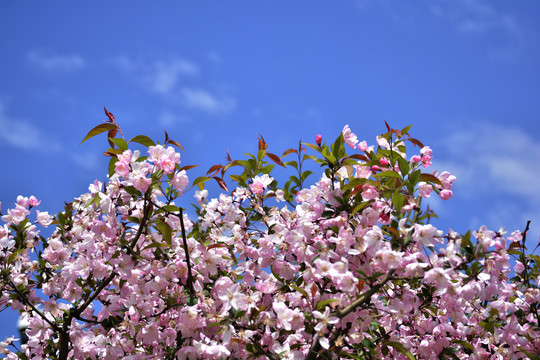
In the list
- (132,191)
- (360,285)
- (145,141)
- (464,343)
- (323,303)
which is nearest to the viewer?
(323,303)

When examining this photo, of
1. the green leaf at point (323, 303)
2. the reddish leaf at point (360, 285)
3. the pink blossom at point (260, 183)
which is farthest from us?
the pink blossom at point (260, 183)

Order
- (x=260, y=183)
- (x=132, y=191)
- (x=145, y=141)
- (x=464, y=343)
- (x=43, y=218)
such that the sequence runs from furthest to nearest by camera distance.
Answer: (x=43, y=218) < (x=260, y=183) < (x=464, y=343) < (x=145, y=141) < (x=132, y=191)

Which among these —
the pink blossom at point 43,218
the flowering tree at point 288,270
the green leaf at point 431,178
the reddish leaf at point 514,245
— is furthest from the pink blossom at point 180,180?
the reddish leaf at point 514,245

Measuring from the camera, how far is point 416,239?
8.03 ft

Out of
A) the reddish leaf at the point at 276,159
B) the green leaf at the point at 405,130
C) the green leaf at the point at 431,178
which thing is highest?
the green leaf at the point at 405,130

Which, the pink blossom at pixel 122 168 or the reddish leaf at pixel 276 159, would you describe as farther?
the reddish leaf at pixel 276 159

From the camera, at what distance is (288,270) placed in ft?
9.37

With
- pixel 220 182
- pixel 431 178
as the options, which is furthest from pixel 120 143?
pixel 431 178

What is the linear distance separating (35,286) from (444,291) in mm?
2772

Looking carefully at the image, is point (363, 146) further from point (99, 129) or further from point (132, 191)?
point (99, 129)

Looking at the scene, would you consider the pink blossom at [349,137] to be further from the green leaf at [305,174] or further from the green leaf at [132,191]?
the green leaf at [132,191]

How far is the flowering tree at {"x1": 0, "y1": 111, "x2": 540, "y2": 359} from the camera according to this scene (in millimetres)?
2523

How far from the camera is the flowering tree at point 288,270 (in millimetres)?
2523

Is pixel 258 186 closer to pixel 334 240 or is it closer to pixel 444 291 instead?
pixel 334 240
